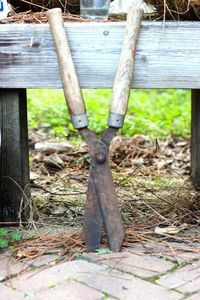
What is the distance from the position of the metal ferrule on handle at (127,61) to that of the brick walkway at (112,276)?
Result: 1.96ft

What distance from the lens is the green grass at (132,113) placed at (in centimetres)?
529

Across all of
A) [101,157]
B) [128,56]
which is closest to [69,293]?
[101,157]

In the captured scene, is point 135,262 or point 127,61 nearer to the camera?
point 135,262

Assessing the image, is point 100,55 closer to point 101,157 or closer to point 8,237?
point 101,157

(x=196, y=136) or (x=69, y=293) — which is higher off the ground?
(x=196, y=136)

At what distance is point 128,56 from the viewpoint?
267 centimetres

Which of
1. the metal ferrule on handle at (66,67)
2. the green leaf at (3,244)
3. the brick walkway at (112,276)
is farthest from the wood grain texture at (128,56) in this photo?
the green leaf at (3,244)

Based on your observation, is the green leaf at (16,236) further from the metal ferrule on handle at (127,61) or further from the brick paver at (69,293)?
the metal ferrule on handle at (127,61)

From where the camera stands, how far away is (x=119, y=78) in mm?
2656

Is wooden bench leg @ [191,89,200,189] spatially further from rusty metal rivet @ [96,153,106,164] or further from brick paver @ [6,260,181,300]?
brick paver @ [6,260,181,300]

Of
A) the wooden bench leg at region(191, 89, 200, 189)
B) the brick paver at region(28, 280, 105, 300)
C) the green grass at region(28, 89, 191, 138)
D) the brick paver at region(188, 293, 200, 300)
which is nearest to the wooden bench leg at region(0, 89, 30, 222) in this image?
the brick paver at region(28, 280, 105, 300)

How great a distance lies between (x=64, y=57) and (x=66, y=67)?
0.04 metres

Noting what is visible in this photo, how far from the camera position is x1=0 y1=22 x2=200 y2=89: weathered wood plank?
2725 mm

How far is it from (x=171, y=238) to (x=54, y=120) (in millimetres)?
2912
